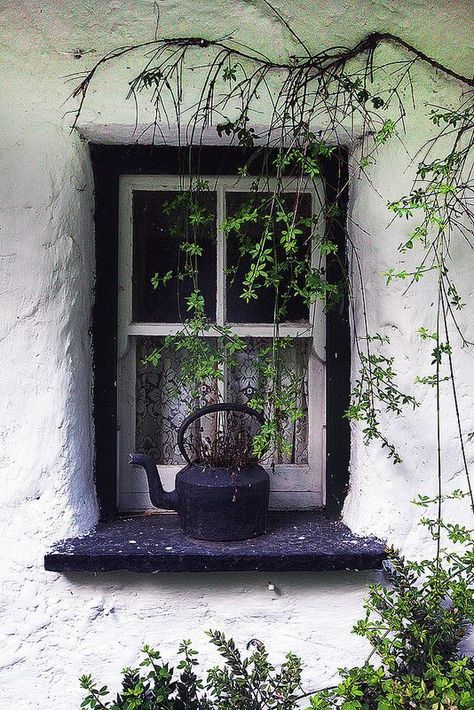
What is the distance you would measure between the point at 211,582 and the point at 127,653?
0.95 feet

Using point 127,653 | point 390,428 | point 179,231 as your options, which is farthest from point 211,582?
point 179,231

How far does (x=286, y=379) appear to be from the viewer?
8.32 ft

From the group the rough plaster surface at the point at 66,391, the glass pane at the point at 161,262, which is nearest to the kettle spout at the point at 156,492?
the rough plaster surface at the point at 66,391

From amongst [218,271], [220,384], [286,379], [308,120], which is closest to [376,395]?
[286,379]

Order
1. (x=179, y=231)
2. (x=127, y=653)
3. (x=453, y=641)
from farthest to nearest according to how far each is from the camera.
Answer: (x=179, y=231), (x=127, y=653), (x=453, y=641)

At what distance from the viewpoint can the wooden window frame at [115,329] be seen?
2.44 meters

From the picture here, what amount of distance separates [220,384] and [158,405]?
205 millimetres

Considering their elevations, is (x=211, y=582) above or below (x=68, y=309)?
below

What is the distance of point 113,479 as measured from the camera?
8.09 feet

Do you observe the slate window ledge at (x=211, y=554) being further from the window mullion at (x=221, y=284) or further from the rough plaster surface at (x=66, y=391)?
the window mullion at (x=221, y=284)

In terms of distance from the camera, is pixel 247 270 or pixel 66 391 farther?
pixel 247 270

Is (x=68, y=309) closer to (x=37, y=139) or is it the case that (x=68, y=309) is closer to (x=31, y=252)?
(x=31, y=252)

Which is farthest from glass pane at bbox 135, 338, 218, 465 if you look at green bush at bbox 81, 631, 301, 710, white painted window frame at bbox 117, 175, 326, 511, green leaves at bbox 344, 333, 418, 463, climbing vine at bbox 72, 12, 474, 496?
green bush at bbox 81, 631, 301, 710

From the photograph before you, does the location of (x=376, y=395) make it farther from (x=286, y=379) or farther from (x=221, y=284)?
(x=221, y=284)
